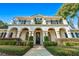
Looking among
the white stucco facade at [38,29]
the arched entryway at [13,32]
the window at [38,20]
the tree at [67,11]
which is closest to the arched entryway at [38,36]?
the white stucco facade at [38,29]

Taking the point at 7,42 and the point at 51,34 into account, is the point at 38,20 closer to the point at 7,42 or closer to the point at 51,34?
the point at 51,34

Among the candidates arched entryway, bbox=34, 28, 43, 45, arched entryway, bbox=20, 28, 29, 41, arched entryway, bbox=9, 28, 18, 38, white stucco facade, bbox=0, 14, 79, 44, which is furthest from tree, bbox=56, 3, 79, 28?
arched entryway, bbox=9, 28, 18, 38

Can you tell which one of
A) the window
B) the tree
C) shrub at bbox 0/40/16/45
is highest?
the tree

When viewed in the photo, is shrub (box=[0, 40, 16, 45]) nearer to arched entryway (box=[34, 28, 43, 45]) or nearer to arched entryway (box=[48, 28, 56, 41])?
arched entryway (box=[34, 28, 43, 45])

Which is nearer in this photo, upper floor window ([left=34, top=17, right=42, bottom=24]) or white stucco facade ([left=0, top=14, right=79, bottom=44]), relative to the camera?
white stucco facade ([left=0, top=14, right=79, bottom=44])

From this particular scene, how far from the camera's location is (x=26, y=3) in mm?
12836

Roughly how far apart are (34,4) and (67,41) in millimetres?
5072

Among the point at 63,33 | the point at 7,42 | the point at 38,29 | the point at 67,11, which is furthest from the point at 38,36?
the point at 67,11

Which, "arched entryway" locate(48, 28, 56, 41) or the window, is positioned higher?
the window

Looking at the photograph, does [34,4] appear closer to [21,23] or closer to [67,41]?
[67,41]

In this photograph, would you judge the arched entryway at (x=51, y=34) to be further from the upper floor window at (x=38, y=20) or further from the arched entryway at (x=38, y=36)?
the upper floor window at (x=38, y=20)

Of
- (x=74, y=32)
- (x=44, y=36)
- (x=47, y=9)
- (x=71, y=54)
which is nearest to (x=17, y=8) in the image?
(x=47, y=9)

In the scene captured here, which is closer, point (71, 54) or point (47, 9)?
point (71, 54)

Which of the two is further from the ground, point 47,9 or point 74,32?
point 47,9
